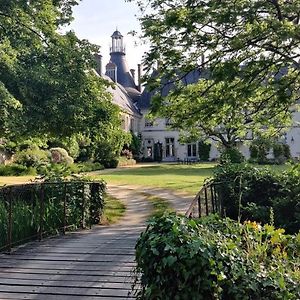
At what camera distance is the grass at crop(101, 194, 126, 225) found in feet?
42.3

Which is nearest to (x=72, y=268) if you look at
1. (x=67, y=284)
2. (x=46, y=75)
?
(x=67, y=284)

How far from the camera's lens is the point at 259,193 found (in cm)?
1073

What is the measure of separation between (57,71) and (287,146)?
1435 inches

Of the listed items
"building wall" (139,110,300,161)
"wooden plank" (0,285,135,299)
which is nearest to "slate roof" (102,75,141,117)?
"building wall" (139,110,300,161)

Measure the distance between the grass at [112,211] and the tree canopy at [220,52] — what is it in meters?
3.21

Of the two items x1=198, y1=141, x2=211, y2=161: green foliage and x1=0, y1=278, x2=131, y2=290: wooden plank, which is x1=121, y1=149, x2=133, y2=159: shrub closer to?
x1=198, y1=141, x2=211, y2=161: green foliage

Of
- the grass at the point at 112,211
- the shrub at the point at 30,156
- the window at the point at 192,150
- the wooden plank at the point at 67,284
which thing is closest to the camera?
the wooden plank at the point at 67,284

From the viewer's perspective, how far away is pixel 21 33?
40.4ft

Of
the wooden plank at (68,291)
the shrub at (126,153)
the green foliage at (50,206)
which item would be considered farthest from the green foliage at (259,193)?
the shrub at (126,153)

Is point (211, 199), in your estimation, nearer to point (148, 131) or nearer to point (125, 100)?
point (125, 100)

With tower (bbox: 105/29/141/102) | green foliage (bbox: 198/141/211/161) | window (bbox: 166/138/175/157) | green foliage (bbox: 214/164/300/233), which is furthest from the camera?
tower (bbox: 105/29/141/102)

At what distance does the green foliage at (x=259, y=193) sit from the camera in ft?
31.4

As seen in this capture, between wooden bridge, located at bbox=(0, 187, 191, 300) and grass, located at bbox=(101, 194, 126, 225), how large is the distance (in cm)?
233

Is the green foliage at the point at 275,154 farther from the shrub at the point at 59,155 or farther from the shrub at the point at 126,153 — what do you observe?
the shrub at the point at 59,155
